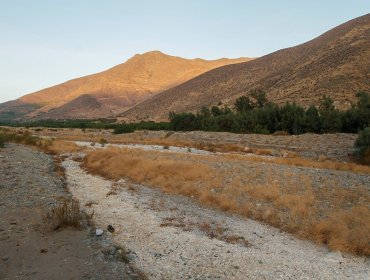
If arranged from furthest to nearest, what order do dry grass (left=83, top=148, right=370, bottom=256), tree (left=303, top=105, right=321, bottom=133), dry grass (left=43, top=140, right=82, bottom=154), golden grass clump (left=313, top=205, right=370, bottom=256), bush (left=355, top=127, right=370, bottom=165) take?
tree (left=303, top=105, right=321, bottom=133), dry grass (left=43, top=140, right=82, bottom=154), bush (left=355, top=127, right=370, bottom=165), dry grass (left=83, top=148, right=370, bottom=256), golden grass clump (left=313, top=205, right=370, bottom=256)

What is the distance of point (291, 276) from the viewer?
449 inches

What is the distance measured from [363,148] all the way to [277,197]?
16878 mm

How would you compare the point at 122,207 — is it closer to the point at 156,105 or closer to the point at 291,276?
the point at 291,276

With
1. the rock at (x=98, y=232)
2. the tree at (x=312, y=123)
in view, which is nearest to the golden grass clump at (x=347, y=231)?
the rock at (x=98, y=232)

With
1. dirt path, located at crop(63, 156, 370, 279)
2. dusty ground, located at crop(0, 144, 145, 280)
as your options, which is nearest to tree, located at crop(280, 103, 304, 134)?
dirt path, located at crop(63, 156, 370, 279)

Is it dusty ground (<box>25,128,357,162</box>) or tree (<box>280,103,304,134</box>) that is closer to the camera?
dusty ground (<box>25,128,357,162</box>)

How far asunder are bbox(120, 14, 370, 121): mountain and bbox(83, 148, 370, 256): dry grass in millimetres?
45888

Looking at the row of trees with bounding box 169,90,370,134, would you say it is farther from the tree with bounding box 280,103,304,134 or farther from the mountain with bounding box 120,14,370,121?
the mountain with bounding box 120,14,370,121

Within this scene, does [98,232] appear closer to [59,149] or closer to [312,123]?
[59,149]

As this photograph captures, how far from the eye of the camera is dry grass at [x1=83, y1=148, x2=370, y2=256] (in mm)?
14875

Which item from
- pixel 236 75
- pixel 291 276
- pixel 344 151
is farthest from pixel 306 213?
pixel 236 75

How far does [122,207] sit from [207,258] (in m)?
6.91

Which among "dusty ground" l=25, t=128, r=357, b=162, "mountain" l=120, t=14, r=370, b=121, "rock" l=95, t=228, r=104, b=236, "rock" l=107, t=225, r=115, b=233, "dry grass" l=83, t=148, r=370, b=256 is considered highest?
"mountain" l=120, t=14, r=370, b=121

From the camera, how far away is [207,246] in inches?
531
